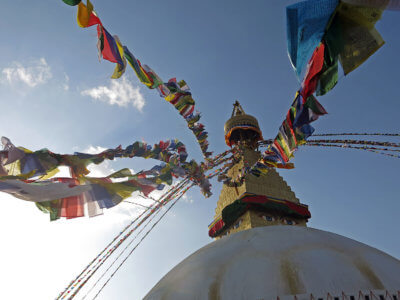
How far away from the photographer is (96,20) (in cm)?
386

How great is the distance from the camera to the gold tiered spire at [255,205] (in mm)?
7809

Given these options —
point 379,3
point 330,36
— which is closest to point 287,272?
point 330,36

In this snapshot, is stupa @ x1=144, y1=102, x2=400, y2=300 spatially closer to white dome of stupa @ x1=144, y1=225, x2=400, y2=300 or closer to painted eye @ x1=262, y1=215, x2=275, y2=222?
white dome of stupa @ x1=144, y1=225, x2=400, y2=300

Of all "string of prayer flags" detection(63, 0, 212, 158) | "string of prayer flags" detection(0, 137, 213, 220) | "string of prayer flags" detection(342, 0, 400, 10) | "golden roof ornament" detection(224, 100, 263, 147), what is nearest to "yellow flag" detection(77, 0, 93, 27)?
"string of prayer flags" detection(63, 0, 212, 158)

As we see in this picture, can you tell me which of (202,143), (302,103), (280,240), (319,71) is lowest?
(280,240)

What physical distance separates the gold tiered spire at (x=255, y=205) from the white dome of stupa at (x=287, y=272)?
2.74 metres

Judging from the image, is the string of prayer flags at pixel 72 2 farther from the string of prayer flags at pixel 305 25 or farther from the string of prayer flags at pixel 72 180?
the string of prayer flags at pixel 305 25

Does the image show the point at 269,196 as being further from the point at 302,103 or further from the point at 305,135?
the point at 302,103

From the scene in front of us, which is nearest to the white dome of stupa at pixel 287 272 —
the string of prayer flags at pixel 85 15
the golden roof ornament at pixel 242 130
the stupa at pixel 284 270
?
the stupa at pixel 284 270

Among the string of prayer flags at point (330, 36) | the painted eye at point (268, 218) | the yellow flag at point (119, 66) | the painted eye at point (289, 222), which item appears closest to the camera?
the string of prayer flags at point (330, 36)

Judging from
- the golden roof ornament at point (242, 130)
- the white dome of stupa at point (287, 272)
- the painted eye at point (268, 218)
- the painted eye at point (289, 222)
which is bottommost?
the white dome of stupa at point (287, 272)

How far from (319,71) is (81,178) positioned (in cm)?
378

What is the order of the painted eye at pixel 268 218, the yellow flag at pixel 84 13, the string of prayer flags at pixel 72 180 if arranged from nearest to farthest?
the yellow flag at pixel 84 13, the string of prayer flags at pixel 72 180, the painted eye at pixel 268 218

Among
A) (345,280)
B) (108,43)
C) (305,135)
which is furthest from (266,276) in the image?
(108,43)
